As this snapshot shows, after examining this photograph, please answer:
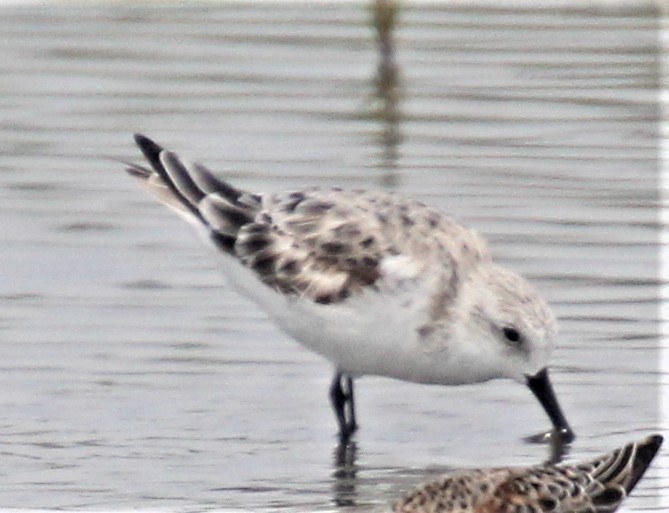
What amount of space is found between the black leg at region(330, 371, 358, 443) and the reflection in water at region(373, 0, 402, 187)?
432 cm

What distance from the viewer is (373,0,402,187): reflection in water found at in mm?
17109

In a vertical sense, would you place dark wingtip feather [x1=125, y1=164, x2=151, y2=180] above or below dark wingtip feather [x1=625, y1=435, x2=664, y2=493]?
above

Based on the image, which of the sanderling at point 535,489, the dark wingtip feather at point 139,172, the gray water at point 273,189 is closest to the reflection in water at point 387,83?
the gray water at point 273,189

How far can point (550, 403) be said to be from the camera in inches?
464

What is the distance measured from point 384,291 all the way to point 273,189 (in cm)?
405

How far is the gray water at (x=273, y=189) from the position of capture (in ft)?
38.1

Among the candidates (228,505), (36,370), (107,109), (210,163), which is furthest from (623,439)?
(107,109)

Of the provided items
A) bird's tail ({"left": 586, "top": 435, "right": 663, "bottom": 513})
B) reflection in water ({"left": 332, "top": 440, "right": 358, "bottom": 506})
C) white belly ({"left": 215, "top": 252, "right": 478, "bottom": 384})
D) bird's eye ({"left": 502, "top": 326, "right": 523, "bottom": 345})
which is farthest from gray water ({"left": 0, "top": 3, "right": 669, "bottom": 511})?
bird's tail ({"left": 586, "top": 435, "right": 663, "bottom": 513})

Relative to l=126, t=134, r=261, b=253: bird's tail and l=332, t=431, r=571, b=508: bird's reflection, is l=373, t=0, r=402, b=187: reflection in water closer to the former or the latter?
l=126, t=134, r=261, b=253: bird's tail

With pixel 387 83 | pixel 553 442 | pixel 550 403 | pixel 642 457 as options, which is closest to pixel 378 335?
pixel 550 403

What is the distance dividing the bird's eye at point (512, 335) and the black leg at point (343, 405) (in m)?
0.89

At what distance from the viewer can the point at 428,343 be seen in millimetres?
11656

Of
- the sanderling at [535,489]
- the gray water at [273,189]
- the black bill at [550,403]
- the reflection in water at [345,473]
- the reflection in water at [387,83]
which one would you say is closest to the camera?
the sanderling at [535,489]

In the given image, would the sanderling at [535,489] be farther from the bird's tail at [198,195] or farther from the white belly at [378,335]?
the bird's tail at [198,195]
